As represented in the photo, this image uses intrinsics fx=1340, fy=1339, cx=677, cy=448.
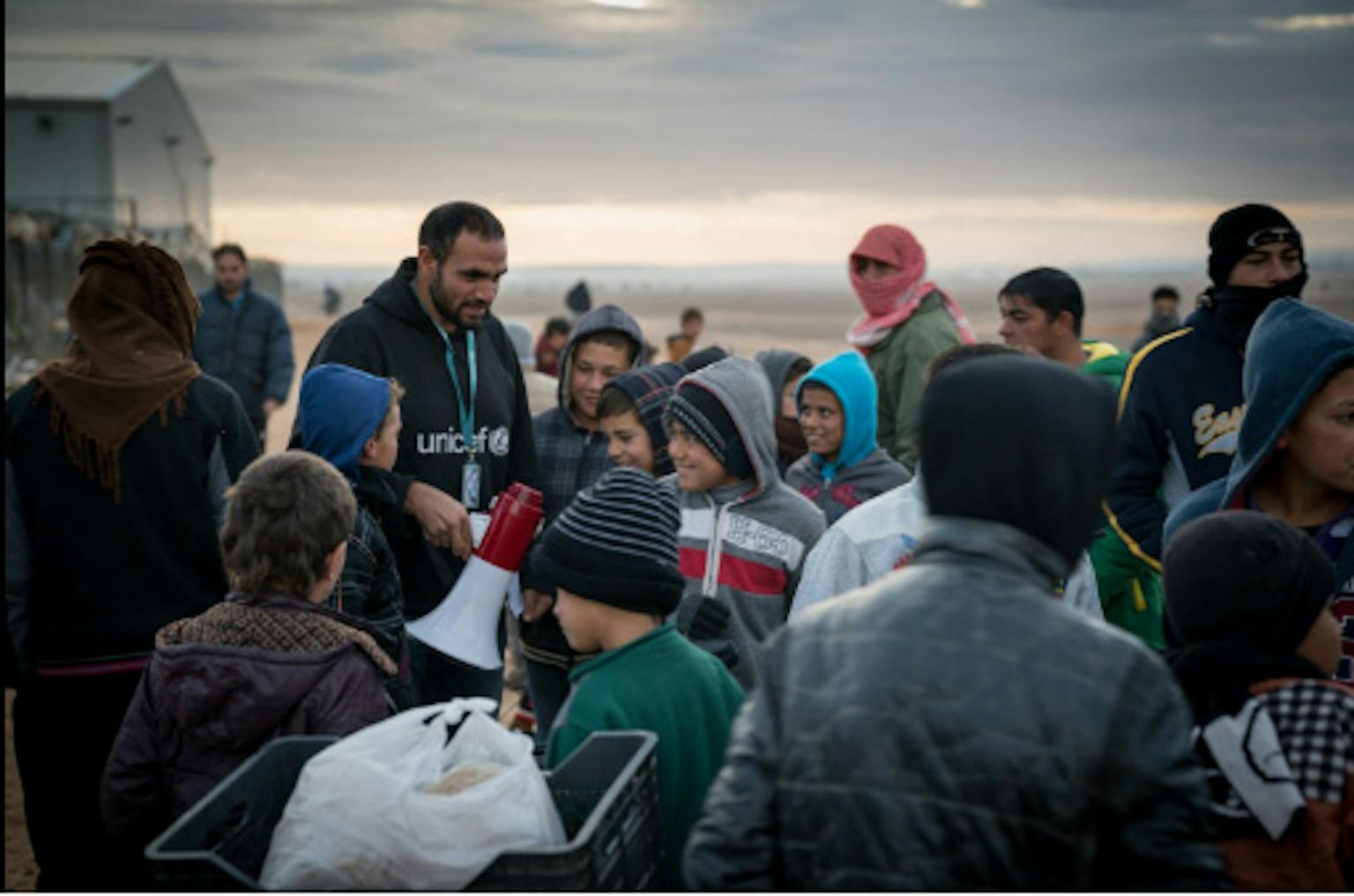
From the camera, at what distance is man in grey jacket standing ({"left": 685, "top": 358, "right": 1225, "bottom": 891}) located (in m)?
1.79

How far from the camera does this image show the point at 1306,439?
3217mm

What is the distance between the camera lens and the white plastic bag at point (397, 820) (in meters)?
2.16

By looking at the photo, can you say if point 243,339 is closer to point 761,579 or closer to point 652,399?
point 652,399

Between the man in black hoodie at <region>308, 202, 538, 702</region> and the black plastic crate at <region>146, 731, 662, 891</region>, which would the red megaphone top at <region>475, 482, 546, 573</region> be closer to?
the man in black hoodie at <region>308, 202, 538, 702</region>

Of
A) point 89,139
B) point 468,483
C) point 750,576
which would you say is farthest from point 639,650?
point 89,139

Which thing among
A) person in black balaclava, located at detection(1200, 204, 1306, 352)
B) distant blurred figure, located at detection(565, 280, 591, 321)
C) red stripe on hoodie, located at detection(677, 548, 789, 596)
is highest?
person in black balaclava, located at detection(1200, 204, 1306, 352)

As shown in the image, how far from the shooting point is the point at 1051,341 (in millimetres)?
6344

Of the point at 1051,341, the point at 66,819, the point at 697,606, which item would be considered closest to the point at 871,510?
the point at 697,606

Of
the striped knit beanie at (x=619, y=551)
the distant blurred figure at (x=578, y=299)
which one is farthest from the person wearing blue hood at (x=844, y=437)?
the distant blurred figure at (x=578, y=299)

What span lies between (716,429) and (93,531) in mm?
1752

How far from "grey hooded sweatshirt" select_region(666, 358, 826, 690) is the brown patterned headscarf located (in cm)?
150

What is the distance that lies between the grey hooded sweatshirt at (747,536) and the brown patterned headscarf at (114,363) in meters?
1.50

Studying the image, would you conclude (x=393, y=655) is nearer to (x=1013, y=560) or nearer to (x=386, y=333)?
(x=386, y=333)

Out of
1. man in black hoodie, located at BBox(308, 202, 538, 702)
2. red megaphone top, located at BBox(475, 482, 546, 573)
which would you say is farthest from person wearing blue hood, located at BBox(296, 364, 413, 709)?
man in black hoodie, located at BBox(308, 202, 538, 702)
